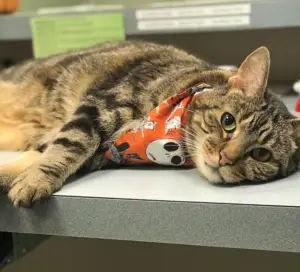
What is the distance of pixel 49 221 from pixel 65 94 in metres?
0.48

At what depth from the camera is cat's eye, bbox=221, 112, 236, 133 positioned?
93 centimetres

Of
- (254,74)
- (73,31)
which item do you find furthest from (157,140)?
(73,31)

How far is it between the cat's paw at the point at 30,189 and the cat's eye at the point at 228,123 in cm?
33

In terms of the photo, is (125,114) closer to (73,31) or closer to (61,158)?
(61,158)

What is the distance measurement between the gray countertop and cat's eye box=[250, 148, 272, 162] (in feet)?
0.16

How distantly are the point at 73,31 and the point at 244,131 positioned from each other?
3.06 ft

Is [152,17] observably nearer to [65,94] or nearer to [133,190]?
[65,94]

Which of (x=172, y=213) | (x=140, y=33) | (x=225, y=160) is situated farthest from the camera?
(x=140, y=33)

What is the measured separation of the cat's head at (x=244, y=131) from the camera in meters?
0.90

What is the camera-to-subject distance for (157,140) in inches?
38.7

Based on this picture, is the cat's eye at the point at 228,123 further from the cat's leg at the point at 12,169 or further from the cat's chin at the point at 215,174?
the cat's leg at the point at 12,169

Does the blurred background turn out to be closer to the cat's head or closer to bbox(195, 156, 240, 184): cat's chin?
the cat's head

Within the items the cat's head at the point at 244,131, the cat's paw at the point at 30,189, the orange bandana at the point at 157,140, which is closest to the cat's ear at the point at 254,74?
the cat's head at the point at 244,131

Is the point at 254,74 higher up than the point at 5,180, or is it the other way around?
the point at 254,74
